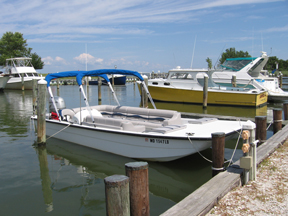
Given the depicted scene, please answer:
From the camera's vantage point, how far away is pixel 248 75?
904 inches

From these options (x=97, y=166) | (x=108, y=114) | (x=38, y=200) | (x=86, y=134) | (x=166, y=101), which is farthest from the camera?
(x=166, y=101)

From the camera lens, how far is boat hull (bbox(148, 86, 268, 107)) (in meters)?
19.9

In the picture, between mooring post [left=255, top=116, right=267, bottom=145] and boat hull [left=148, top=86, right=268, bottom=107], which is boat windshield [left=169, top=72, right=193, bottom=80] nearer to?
boat hull [left=148, top=86, right=268, bottom=107]

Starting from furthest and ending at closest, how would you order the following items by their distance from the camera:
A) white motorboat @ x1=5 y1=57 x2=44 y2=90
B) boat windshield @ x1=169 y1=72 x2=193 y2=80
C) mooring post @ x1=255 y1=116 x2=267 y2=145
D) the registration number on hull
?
1. white motorboat @ x1=5 y1=57 x2=44 y2=90
2. boat windshield @ x1=169 y1=72 x2=193 y2=80
3. mooring post @ x1=255 y1=116 x2=267 y2=145
4. the registration number on hull

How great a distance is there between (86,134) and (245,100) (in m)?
14.7

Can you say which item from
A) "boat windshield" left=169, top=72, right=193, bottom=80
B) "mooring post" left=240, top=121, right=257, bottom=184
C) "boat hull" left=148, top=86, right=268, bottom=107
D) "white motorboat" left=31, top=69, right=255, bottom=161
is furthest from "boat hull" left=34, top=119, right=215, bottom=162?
"boat windshield" left=169, top=72, right=193, bottom=80

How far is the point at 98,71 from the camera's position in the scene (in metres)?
9.83

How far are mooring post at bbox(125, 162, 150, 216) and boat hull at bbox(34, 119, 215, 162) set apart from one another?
10.1 ft

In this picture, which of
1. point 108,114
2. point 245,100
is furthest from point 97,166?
point 245,100

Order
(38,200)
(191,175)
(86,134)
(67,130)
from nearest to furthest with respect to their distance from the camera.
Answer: (38,200) → (191,175) → (86,134) → (67,130)

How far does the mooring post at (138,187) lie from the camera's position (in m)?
3.69

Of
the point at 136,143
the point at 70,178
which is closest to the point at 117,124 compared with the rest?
the point at 136,143

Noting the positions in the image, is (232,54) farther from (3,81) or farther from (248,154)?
(248,154)

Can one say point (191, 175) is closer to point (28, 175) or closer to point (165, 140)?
point (165, 140)
